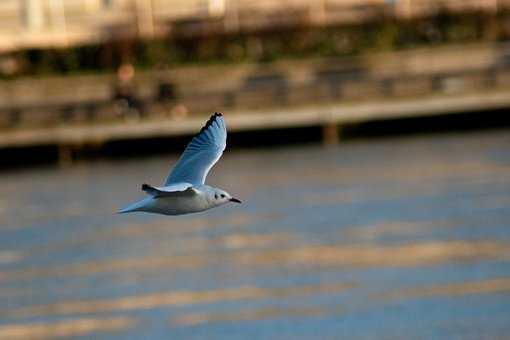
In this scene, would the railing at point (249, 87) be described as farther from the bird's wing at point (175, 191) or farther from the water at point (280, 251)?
the bird's wing at point (175, 191)

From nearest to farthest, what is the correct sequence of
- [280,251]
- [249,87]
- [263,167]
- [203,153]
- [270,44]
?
[203,153]
[280,251]
[263,167]
[249,87]
[270,44]

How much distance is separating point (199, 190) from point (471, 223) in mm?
11121

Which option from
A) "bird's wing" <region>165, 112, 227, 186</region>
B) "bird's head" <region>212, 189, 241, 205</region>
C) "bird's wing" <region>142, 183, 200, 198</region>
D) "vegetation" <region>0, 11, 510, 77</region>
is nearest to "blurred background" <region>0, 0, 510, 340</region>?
"vegetation" <region>0, 11, 510, 77</region>

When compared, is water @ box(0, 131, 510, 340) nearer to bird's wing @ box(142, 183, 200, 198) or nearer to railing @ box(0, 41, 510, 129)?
railing @ box(0, 41, 510, 129)

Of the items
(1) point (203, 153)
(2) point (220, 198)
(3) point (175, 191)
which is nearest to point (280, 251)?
(1) point (203, 153)

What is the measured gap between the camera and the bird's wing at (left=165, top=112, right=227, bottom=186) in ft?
42.2

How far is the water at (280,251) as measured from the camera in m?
18.7

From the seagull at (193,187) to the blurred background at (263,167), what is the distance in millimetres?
5087

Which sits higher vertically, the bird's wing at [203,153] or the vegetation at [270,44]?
the bird's wing at [203,153]

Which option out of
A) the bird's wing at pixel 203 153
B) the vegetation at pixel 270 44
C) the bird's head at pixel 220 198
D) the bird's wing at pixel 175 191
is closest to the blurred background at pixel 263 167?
the vegetation at pixel 270 44

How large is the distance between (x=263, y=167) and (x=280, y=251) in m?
7.05

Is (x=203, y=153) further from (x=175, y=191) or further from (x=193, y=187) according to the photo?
(x=175, y=191)

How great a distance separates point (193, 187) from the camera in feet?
39.4

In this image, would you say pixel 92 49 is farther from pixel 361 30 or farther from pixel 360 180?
pixel 360 180
